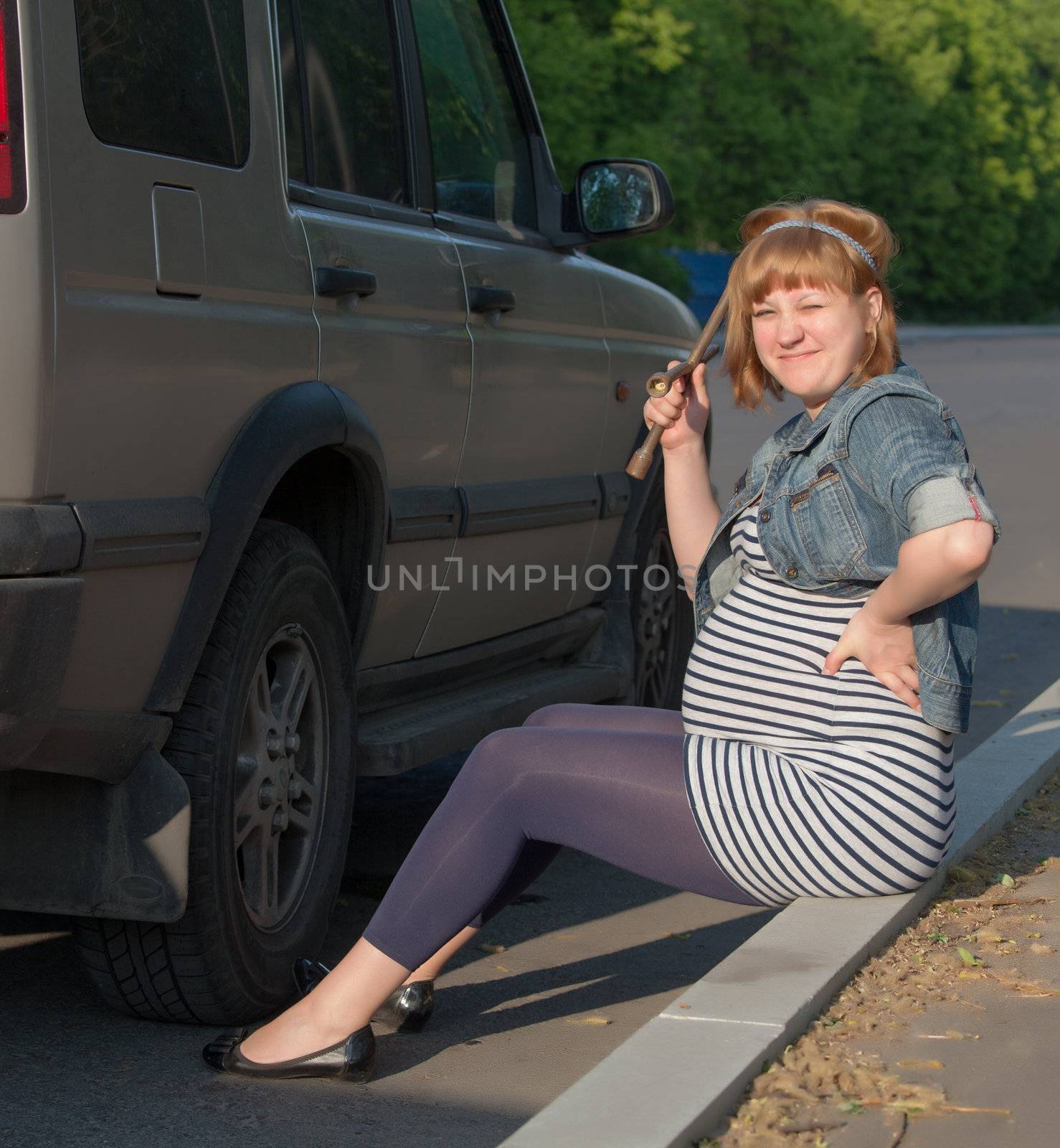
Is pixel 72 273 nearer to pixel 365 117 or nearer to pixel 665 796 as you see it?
pixel 665 796

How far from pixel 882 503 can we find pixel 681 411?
0.67 metres

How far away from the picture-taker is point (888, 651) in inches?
122

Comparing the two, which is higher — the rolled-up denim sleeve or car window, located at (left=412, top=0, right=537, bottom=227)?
car window, located at (left=412, top=0, right=537, bottom=227)

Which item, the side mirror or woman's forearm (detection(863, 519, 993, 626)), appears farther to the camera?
the side mirror

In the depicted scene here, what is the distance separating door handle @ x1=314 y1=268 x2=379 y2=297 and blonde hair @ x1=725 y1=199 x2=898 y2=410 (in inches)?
31.5

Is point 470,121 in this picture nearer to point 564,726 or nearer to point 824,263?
point 824,263

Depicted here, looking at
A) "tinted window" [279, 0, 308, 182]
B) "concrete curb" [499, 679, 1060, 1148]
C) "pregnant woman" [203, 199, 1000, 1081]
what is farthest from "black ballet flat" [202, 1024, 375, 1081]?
"tinted window" [279, 0, 308, 182]

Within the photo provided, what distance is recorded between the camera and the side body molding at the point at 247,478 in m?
3.32

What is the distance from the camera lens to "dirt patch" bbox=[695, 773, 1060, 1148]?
257 centimetres

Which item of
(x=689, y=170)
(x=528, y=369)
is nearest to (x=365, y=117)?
(x=528, y=369)

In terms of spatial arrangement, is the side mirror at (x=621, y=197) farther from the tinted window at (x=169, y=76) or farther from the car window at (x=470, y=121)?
the tinted window at (x=169, y=76)

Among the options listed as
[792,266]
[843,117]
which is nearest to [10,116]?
[792,266]

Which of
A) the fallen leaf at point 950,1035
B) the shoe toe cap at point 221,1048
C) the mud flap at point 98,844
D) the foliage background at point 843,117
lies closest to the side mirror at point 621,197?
the mud flap at point 98,844

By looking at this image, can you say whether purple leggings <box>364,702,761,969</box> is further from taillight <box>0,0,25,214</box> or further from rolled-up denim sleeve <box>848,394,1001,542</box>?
taillight <box>0,0,25,214</box>
